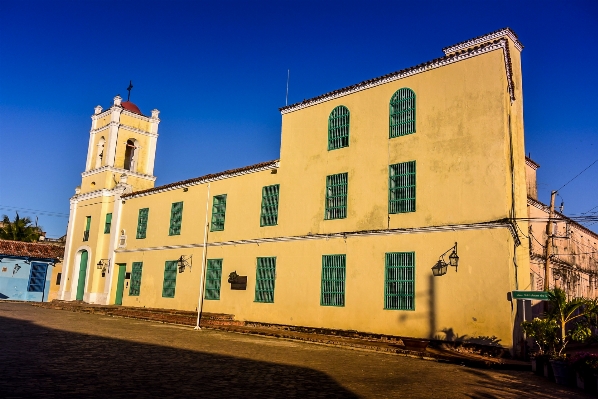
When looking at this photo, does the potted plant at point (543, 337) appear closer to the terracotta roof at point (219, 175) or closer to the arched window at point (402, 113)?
the arched window at point (402, 113)

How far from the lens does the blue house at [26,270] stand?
3778cm

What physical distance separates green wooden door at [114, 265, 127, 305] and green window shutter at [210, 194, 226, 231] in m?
9.17

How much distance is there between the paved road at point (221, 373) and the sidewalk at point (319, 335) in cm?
60

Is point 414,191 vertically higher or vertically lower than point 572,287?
higher

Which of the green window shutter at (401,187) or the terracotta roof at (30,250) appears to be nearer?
the green window shutter at (401,187)

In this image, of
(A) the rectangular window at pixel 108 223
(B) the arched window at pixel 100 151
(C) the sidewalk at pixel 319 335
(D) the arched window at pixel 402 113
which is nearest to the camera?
(C) the sidewalk at pixel 319 335

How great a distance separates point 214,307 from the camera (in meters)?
22.7

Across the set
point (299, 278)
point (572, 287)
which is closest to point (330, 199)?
point (299, 278)

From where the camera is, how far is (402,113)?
695 inches

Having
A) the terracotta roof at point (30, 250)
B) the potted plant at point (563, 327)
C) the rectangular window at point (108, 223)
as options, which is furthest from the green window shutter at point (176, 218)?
the potted plant at point (563, 327)

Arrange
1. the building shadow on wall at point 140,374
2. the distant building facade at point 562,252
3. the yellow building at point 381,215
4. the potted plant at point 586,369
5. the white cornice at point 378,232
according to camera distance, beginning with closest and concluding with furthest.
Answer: the building shadow on wall at point 140,374
the potted plant at point 586,369
the white cornice at point 378,232
the yellow building at point 381,215
the distant building facade at point 562,252

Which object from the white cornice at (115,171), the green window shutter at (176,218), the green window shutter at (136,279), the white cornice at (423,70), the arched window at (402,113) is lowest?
the green window shutter at (136,279)

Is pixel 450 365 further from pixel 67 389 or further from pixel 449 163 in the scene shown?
pixel 67 389

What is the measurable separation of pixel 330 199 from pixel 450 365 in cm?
839
